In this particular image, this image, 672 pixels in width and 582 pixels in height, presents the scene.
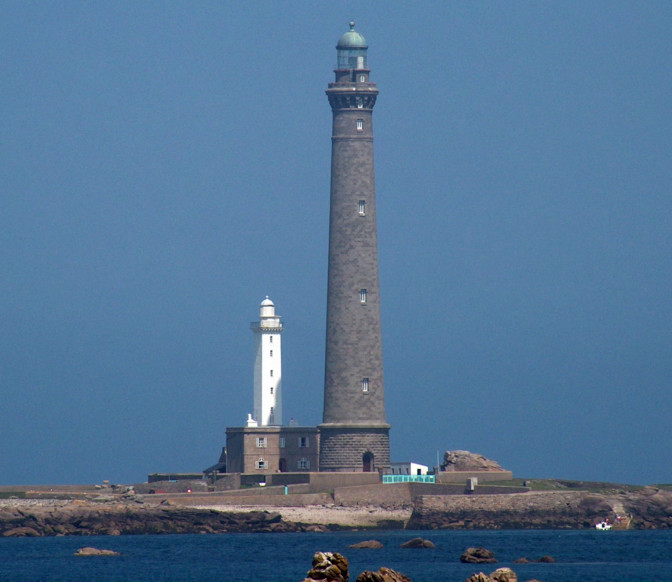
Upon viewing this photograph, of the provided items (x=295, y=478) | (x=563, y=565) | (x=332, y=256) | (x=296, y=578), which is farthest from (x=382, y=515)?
(x=296, y=578)

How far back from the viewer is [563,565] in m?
44.3

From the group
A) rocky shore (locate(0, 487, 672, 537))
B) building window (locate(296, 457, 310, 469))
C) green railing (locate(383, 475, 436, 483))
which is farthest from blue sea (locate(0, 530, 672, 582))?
building window (locate(296, 457, 310, 469))

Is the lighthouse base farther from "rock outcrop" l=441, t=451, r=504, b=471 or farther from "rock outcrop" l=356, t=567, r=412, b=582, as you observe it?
"rock outcrop" l=356, t=567, r=412, b=582

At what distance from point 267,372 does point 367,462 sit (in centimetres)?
518

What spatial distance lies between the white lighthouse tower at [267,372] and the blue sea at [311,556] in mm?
6990

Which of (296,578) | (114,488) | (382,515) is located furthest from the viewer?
(114,488)

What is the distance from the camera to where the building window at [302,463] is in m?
61.8

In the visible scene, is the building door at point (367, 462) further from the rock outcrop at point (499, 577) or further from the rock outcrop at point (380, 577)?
the rock outcrop at point (380, 577)

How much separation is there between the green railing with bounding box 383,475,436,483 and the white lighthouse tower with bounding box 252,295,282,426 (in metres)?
5.11

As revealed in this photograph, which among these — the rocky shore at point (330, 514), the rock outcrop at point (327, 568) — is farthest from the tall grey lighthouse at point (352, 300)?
the rock outcrop at point (327, 568)

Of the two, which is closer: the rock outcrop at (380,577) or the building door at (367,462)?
the rock outcrop at (380,577)

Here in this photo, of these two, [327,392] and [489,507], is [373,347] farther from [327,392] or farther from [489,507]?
[489,507]

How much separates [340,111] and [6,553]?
A: 2072cm

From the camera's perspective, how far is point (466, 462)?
63.9 m
